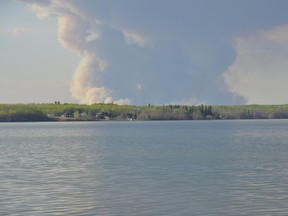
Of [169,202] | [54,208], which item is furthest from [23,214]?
[169,202]

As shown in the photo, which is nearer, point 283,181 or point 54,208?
point 54,208

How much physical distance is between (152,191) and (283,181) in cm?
945

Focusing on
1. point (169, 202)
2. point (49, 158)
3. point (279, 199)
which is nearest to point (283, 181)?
point (279, 199)

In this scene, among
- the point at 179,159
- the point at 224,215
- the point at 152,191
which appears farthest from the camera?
the point at 179,159

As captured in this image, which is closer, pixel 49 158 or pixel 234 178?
pixel 234 178

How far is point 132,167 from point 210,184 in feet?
43.4

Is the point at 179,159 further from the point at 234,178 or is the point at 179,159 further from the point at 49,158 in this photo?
the point at 234,178

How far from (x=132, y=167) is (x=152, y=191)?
50.0 ft

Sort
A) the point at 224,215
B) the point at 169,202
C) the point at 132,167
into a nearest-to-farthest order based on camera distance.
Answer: the point at 224,215
the point at 169,202
the point at 132,167

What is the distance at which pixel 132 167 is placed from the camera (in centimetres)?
5053

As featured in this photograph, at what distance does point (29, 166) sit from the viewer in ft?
169

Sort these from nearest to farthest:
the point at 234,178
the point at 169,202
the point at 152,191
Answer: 1. the point at 169,202
2. the point at 152,191
3. the point at 234,178

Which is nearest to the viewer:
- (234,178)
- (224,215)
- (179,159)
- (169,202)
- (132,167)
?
(224,215)

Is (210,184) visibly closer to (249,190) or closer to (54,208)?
(249,190)
